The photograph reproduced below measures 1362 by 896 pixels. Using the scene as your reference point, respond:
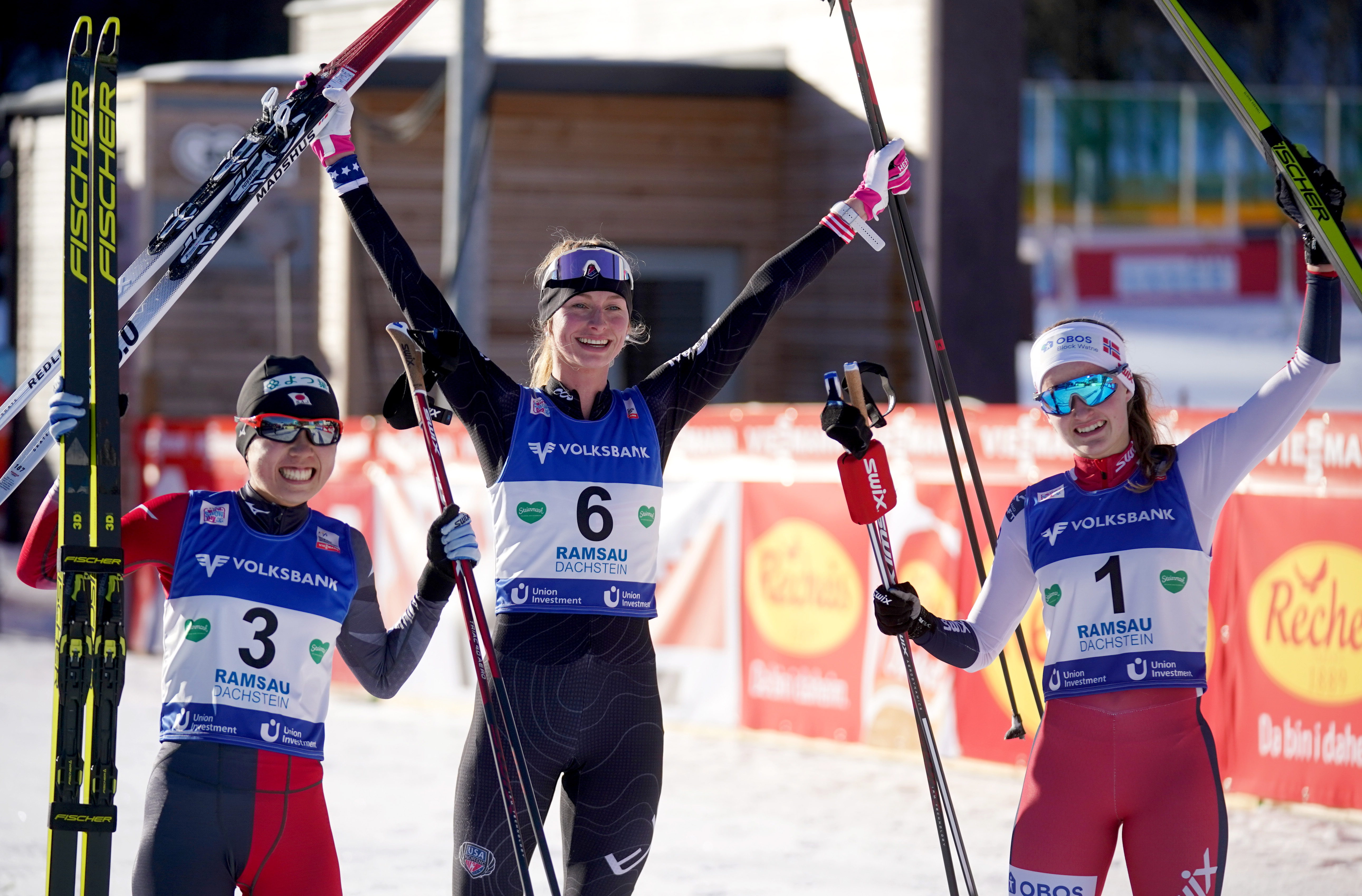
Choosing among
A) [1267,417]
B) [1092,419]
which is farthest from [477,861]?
[1267,417]

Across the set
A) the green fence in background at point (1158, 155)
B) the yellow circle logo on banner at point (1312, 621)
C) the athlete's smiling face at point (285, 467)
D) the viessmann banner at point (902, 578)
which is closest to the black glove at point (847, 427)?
the athlete's smiling face at point (285, 467)

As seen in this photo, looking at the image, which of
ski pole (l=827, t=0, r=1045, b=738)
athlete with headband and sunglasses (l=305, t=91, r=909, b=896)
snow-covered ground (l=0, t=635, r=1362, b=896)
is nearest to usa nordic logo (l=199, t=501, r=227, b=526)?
athlete with headband and sunglasses (l=305, t=91, r=909, b=896)

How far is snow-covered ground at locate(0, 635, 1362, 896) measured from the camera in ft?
19.1

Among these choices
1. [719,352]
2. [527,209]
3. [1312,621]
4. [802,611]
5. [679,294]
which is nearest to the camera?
[719,352]

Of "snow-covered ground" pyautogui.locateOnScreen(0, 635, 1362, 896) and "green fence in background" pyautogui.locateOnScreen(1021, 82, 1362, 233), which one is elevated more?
"green fence in background" pyautogui.locateOnScreen(1021, 82, 1362, 233)

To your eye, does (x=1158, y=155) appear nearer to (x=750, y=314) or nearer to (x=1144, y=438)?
(x=750, y=314)

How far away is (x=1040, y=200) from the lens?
950 inches

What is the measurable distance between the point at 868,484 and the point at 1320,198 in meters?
1.20

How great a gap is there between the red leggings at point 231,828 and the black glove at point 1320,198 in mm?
2455

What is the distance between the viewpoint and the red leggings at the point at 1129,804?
10.7 feet

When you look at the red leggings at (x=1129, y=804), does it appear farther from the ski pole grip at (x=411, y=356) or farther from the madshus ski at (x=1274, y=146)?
the ski pole grip at (x=411, y=356)

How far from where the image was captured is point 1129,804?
331cm

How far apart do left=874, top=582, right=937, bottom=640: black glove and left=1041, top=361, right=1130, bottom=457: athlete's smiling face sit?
0.51 m

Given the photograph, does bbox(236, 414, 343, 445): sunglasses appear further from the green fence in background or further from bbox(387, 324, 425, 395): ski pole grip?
the green fence in background
